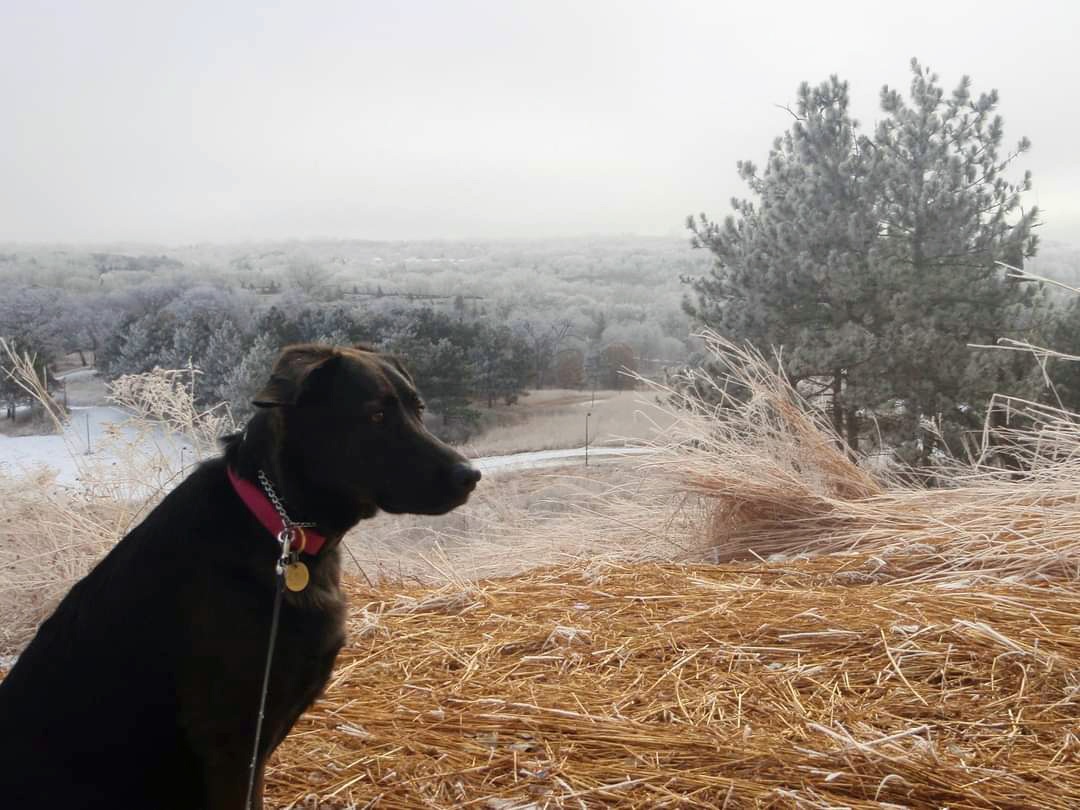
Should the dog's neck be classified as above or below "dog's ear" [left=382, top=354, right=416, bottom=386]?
below

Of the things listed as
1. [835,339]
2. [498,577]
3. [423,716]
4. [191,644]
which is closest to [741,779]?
[423,716]

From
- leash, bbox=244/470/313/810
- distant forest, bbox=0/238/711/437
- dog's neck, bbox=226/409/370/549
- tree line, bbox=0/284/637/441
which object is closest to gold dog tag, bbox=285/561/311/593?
leash, bbox=244/470/313/810

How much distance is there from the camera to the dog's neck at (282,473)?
1.80m

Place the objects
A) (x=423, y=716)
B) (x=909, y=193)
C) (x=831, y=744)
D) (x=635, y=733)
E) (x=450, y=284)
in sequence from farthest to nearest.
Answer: (x=909, y=193) → (x=450, y=284) → (x=423, y=716) → (x=635, y=733) → (x=831, y=744)

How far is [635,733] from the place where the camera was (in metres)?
2.08

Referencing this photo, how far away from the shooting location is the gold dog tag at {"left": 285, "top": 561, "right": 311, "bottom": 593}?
→ 173 cm

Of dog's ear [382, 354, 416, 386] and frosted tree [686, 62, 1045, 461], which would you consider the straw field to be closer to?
dog's ear [382, 354, 416, 386]

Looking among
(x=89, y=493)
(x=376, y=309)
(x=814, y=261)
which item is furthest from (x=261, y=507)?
(x=814, y=261)

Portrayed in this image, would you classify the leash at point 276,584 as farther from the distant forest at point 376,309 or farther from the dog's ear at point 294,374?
the distant forest at point 376,309

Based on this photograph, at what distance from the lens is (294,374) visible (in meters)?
1.82

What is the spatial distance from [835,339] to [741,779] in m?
8.82

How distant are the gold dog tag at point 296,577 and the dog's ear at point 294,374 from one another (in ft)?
1.07

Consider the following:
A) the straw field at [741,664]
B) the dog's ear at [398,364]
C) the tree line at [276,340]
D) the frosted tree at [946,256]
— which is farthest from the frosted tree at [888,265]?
the dog's ear at [398,364]

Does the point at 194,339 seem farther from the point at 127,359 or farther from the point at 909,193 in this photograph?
the point at 909,193
